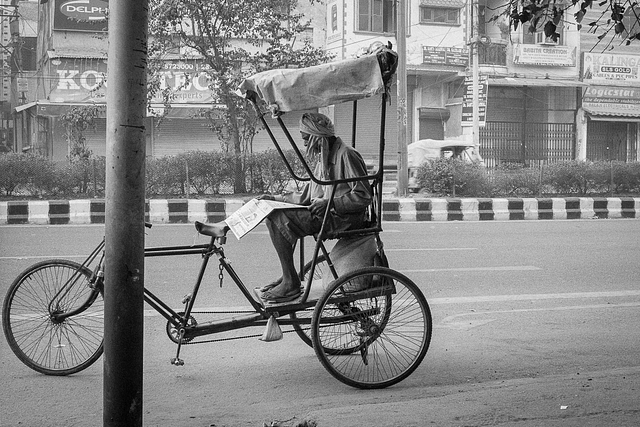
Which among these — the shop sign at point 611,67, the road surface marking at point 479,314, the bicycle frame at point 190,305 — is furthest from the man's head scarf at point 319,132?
the shop sign at point 611,67

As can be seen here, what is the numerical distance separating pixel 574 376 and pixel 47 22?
25.4 meters

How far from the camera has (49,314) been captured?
4.91 meters

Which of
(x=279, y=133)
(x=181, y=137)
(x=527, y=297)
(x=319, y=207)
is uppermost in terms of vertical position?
(x=279, y=133)

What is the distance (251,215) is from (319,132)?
719mm

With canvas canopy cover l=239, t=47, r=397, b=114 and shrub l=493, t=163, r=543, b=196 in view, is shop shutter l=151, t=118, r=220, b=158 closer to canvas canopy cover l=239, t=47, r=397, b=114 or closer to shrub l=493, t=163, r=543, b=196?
shrub l=493, t=163, r=543, b=196

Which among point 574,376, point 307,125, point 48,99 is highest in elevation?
point 48,99

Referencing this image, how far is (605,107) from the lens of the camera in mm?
31484

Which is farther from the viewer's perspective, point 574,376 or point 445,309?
point 445,309

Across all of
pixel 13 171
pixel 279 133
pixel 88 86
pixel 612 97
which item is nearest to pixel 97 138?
pixel 88 86

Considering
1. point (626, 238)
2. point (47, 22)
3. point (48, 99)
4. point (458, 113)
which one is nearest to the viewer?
point (626, 238)

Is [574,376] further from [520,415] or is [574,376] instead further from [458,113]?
[458,113]

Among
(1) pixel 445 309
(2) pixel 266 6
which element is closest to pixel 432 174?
(2) pixel 266 6

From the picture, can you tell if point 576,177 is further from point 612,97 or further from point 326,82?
point 326,82

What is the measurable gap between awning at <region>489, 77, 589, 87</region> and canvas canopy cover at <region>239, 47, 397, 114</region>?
83.5 feet
